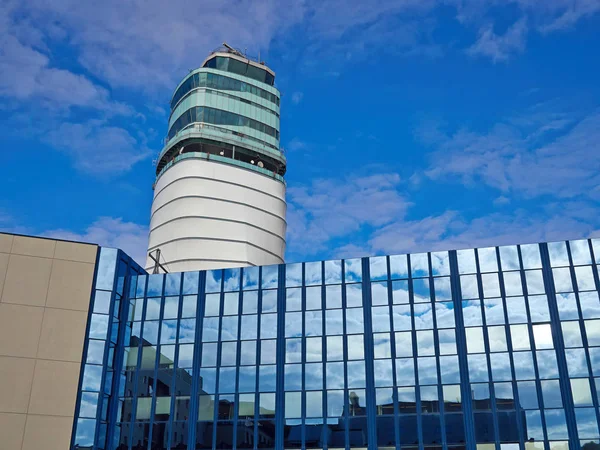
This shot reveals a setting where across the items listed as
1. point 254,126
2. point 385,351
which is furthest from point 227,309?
point 254,126

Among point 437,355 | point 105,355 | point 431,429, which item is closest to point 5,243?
point 105,355

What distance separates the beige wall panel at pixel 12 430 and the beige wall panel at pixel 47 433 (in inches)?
11.8

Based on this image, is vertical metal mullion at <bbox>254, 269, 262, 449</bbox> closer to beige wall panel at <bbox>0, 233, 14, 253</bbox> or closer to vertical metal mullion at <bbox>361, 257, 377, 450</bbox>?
vertical metal mullion at <bbox>361, 257, 377, 450</bbox>

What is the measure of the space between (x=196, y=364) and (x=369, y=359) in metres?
11.9

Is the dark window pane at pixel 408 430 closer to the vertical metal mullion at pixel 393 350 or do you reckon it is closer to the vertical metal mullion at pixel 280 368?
the vertical metal mullion at pixel 393 350

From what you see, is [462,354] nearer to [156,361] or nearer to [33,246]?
[156,361]

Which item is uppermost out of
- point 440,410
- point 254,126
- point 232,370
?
point 254,126

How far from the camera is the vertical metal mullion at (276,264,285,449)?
42.0 meters

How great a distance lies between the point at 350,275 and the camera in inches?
1794

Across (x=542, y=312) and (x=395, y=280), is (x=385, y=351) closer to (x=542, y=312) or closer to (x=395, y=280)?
(x=395, y=280)

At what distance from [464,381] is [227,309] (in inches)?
668

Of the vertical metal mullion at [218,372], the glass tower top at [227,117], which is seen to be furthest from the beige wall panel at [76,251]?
the glass tower top at [227,117]

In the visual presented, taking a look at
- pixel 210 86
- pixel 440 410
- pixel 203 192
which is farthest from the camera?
Result: pixel 210 86

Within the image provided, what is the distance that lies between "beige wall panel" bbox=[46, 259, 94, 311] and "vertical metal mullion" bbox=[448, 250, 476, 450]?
24925 mm
